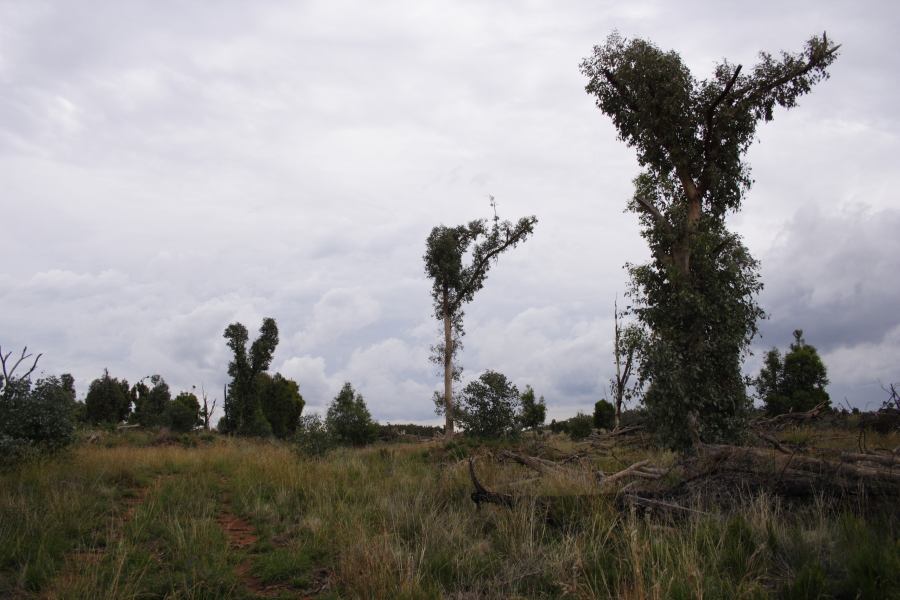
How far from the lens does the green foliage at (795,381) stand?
2697 cm

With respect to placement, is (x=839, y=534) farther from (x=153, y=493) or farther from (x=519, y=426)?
(x=519, y=426)

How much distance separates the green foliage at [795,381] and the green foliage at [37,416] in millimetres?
27257

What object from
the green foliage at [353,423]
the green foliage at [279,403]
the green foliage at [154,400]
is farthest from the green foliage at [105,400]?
the green foliage at [353,423]

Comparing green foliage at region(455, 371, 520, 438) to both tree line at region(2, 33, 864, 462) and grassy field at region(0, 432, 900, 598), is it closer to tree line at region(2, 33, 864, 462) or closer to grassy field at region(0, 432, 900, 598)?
tree line at region(2, 33, 864, 462)

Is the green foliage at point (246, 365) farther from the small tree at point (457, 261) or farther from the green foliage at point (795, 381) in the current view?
the green foliage at point (795, 381)

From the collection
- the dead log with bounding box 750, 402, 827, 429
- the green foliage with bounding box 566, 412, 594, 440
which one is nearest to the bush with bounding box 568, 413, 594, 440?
the green foliage with bounding box 566, 412, 594, 440

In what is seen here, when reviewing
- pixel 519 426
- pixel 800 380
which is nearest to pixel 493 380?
pixel 519 426

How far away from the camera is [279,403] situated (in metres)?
48.2

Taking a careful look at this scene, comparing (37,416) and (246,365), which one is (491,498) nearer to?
(37,416)

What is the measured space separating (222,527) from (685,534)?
677 centimetres

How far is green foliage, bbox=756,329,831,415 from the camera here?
27.0m

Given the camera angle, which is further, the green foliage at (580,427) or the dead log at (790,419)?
the green foliage at (580,427)

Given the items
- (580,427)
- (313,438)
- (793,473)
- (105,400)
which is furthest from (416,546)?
(105,400)

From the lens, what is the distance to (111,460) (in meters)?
13.7
